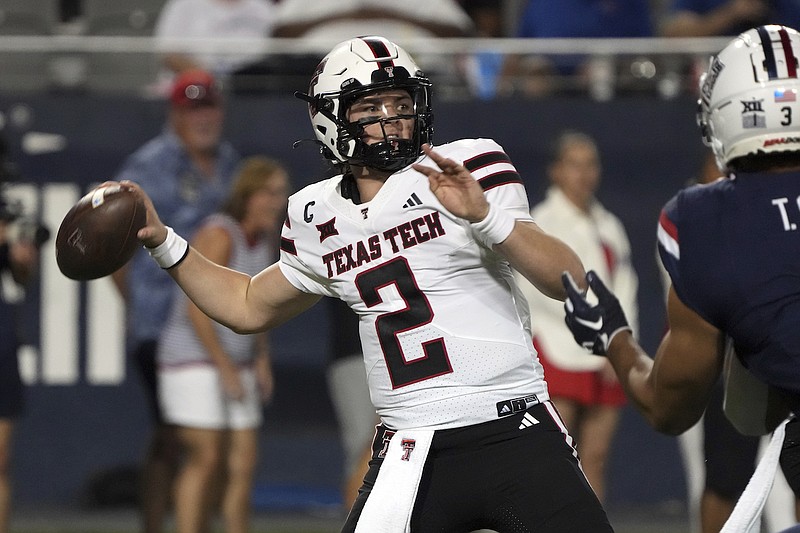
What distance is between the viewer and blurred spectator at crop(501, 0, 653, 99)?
315 inches

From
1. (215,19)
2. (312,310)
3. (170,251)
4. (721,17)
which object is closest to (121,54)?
(215,19)

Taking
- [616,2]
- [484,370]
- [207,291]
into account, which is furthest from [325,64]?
[616,2]

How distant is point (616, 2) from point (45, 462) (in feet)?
14.4

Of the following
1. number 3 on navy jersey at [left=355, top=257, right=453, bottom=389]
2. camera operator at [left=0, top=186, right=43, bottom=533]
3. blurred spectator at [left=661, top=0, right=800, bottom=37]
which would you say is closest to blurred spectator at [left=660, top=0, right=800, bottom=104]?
blurred spectator at [left=661, top=0, right=800, bottom=37]

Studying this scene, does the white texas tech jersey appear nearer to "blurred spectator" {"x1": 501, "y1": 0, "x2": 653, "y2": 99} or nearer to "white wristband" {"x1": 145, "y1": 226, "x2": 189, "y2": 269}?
"white wristband" {"x1": 145, "y1": 226, "x2": 189, "y2": 269}

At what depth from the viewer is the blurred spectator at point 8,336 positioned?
19.4ft

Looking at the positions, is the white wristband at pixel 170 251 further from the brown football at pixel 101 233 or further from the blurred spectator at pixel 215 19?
the blurred spectator at pixel 215 19

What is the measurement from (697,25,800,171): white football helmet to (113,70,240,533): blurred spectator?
3887mm

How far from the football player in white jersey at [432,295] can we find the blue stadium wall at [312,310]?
4.09m

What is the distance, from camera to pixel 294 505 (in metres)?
7.78

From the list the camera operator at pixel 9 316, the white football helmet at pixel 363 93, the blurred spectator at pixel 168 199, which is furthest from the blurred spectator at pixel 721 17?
the white football helmet at pixel 363 93

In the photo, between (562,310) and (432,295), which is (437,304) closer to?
(432,295)

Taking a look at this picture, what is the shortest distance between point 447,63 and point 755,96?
15.5ft

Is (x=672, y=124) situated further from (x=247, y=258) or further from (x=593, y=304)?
(x=593, y=304)
